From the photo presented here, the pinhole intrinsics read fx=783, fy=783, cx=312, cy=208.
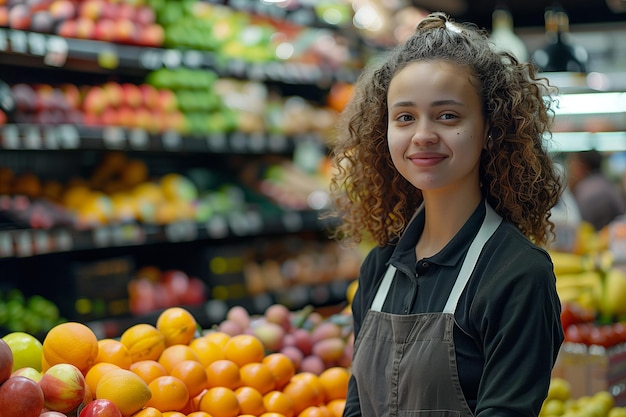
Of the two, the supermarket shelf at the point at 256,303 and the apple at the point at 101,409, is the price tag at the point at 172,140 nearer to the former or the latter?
the supermarket shelf at the point at 256,303

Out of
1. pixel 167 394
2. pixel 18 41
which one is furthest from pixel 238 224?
pixel 167 394

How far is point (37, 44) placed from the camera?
3.71m

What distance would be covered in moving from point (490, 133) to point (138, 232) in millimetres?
2861

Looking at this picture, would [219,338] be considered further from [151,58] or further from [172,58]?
[172,58]

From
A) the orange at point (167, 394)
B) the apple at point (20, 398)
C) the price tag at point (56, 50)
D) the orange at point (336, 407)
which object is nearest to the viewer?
the apple at point (20, 398)

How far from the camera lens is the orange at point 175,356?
1.85 meters

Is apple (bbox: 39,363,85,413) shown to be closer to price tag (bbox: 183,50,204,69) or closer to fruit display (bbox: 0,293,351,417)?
fruit display (bbox: 0,293,351,417)

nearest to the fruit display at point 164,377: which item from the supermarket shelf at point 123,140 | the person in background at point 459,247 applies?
the person in background at point 459,247

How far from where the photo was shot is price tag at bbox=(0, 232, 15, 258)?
3.52 metres

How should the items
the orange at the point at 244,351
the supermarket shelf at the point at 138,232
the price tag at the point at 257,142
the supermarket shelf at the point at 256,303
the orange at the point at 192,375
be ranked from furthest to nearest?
the price tag at the point at 257,142 → the supermarket shelf at the point at 256,303 → the supermarket shelf at the point at 138,232 → the orange at the point at 244,351 → the orange at the point at 192,375

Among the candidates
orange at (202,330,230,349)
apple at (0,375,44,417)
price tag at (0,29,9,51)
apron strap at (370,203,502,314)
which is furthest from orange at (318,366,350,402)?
price tag at (0,29,9,51)

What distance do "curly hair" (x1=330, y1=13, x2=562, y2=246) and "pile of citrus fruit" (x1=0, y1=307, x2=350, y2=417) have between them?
0.46m

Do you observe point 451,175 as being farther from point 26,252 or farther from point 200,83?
point 200,83

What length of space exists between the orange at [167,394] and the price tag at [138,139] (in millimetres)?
2678
